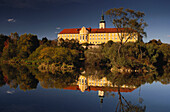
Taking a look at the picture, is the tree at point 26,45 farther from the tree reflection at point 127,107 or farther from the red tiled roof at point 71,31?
the tree reflection at point 127,107

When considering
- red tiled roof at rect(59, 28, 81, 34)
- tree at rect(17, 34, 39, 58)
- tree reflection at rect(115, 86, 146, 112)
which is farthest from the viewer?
red tiled roof at rect(59, 28, 81, 34)

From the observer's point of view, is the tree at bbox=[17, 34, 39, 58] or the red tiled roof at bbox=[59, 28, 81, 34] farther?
the red tiled roof at bbox=[59, 28, 81, 34]

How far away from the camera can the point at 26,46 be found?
4956cm

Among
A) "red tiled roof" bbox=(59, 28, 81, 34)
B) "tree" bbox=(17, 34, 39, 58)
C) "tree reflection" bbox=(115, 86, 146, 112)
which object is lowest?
"tree reflection" bbox=(115, 86, 146, 112)

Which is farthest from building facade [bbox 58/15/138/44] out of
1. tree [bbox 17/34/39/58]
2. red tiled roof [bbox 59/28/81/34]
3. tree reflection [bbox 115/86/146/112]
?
tree reflection [bbox 115/86/146/112]

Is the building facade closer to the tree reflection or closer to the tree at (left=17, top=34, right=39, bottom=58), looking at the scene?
the tree at (left=17, top=34, right=39, bottom=58)

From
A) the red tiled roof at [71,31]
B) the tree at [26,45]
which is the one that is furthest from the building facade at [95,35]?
the tree at [26,45]

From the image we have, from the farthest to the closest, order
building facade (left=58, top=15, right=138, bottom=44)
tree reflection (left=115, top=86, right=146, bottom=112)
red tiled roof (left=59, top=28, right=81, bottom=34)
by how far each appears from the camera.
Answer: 1. red tiled roof (left=59, top=28, right=81, bottom=34)
2. building facade (left=58, top=15, right=138, bottom=44)
3. tree reflection (left=115, top=86, right=146, bottom=112)

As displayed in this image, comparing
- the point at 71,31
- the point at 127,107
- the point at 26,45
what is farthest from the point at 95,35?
the point at 127,107

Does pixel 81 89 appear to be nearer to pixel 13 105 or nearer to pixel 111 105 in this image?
pixel 111 105

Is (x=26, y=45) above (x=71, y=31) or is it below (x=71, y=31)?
below

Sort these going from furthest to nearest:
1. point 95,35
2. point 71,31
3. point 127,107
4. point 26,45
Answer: point 71,31 → point 95,35 → point 26,45 → point 127,107

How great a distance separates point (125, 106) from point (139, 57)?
864 inches

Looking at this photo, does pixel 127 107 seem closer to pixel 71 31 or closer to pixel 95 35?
pixel 95 35
